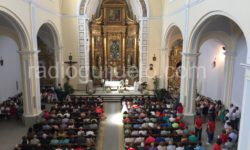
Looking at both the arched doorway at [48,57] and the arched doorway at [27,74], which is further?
the arched doorway at [48,57]

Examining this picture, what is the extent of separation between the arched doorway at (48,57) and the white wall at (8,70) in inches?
78.5

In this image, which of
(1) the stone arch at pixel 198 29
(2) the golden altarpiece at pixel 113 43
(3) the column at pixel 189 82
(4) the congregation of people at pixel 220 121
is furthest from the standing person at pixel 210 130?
(2) the golden altarpiece at pixel 113 43

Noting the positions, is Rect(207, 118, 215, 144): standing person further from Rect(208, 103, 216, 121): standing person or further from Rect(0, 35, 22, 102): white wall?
Rect(0, 35, 22, 102): white wall

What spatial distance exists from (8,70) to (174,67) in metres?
13.1

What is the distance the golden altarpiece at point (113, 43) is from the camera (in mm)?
21250

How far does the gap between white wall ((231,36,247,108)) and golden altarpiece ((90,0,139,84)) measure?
979 cm

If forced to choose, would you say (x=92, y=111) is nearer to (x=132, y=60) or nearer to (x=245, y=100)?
(x=245, y=100)

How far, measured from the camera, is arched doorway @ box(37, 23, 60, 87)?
17344 millimetres

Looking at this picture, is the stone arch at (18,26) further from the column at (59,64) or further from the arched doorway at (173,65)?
the arched doorway at (173,65)

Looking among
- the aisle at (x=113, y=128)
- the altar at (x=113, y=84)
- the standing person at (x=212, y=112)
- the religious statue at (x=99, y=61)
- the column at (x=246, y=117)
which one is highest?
the religious statue at (x=99, y=61)

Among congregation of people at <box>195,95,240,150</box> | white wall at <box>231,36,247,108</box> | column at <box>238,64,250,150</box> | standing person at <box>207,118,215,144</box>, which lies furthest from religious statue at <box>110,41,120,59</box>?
column at <box>238,64,250,150</box>

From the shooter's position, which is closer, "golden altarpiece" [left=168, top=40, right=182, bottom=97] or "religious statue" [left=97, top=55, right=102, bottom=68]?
"golden altarpiece" [left=168, top=40, right=182, bottom=97]

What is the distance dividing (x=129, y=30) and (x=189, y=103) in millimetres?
11943

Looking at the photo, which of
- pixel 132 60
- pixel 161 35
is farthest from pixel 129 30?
pixel 161 35
